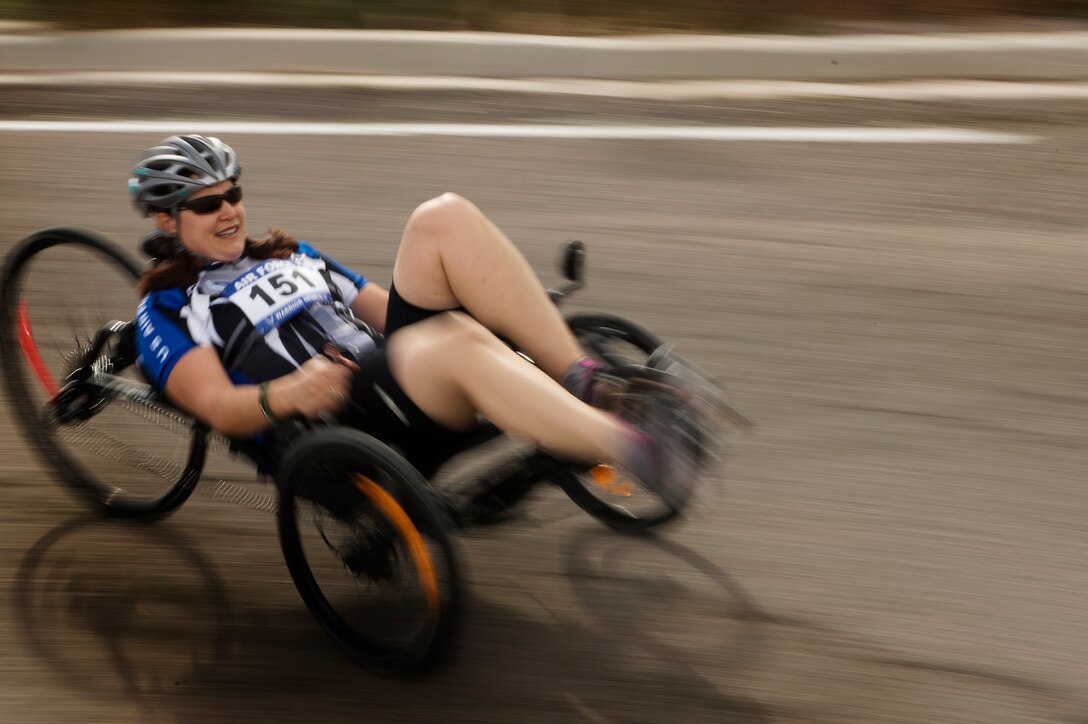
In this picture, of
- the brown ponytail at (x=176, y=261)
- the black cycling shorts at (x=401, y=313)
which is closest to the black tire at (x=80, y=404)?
the brown ponytail at (x=176, y=261)

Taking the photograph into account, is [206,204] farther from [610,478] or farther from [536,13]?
[536,13]

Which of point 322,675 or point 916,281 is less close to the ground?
point 916,281

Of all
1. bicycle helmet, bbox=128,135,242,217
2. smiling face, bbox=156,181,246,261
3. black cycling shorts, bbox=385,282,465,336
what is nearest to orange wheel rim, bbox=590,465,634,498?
black cycling shorts, bbox=385,282,465,336

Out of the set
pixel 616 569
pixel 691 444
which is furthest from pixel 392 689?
pixel 691 444

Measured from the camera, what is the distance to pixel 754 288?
493cm

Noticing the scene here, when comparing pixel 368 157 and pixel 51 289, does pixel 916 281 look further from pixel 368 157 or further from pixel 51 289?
pixel 51 289

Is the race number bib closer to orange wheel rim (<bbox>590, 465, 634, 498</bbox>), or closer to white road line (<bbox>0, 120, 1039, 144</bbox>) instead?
orange wheel rim (<bbox>590, 465, 634, 498</bbox>)

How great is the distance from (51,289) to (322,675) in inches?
70.4

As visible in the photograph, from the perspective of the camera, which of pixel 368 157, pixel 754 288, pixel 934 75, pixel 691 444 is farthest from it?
pixel 934 75

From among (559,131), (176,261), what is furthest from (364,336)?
(559,131)

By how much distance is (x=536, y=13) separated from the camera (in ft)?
24.5

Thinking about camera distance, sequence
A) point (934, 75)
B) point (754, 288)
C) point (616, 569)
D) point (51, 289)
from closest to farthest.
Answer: point (616, 569), point (51, 289), point (754, 288), point (934, 75)

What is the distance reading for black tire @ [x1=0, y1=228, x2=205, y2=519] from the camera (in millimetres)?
3703

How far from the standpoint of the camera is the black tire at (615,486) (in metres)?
3.31
